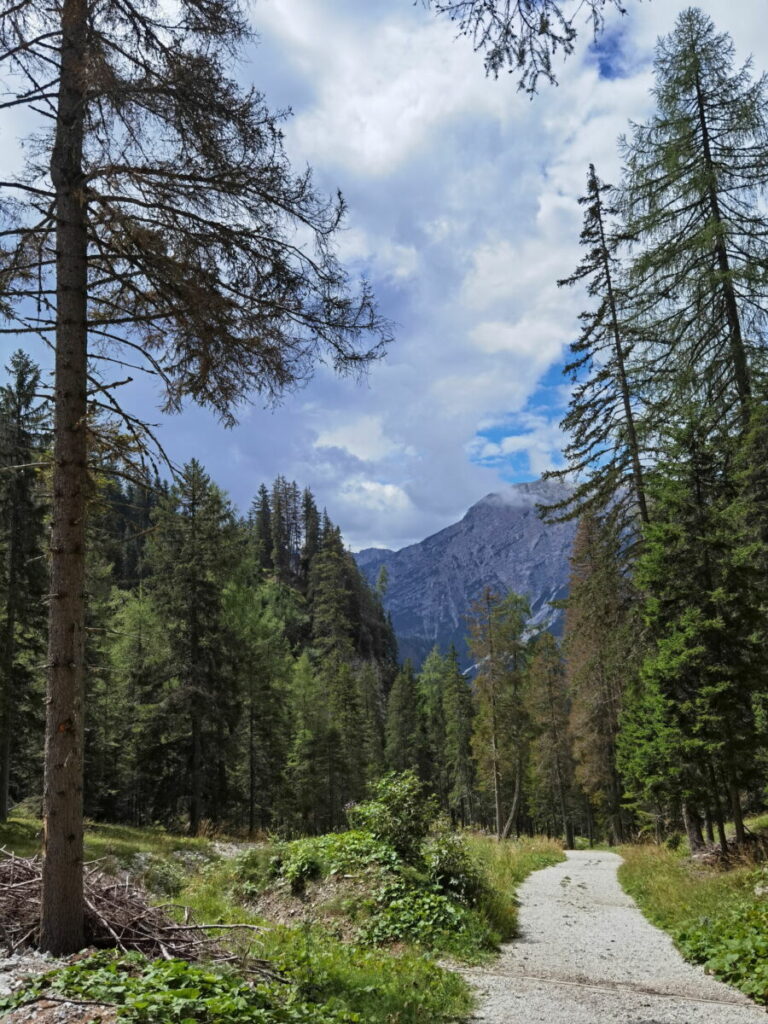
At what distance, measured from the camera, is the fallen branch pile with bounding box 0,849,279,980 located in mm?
5727

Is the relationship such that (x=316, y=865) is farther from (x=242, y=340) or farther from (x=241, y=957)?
(x=242, y=340)

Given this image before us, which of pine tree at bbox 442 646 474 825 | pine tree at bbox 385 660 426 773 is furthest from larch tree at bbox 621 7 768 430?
pine tree at bbox 385 660 426 773

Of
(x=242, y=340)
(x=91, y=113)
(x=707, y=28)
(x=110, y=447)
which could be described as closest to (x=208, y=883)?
(x=110, y=447)

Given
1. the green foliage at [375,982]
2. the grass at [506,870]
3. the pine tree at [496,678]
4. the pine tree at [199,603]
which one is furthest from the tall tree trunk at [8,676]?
the pine tree at [496,678]

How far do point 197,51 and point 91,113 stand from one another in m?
1.22

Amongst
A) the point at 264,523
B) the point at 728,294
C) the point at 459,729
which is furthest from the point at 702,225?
the point at 264,523

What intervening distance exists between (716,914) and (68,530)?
9.63m

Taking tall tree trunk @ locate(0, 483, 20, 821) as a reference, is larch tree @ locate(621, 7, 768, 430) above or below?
above

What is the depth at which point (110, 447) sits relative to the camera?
22.3 feet

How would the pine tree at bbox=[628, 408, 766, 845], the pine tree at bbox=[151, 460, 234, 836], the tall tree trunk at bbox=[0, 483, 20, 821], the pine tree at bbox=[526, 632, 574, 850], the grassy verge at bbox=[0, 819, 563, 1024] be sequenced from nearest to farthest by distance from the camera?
the grassy verge at bbox=[0, 819, 563, 1024], the pine tree at bbox=[628, 408, 766, 845], the tall tree trunk at bbox=[0, 483, 20, 821], the pine tree at bbox=[151, 460, 234, 836], the pine tree at bbox=[526, 632, 574, 850]

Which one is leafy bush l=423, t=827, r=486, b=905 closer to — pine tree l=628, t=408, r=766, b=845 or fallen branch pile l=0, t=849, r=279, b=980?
fallen branch pile l=0, t=849, r=279, b=980

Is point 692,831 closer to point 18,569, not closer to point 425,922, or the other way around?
point 425,922

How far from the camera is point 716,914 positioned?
9.02 metres

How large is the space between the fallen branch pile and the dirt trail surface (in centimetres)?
229
